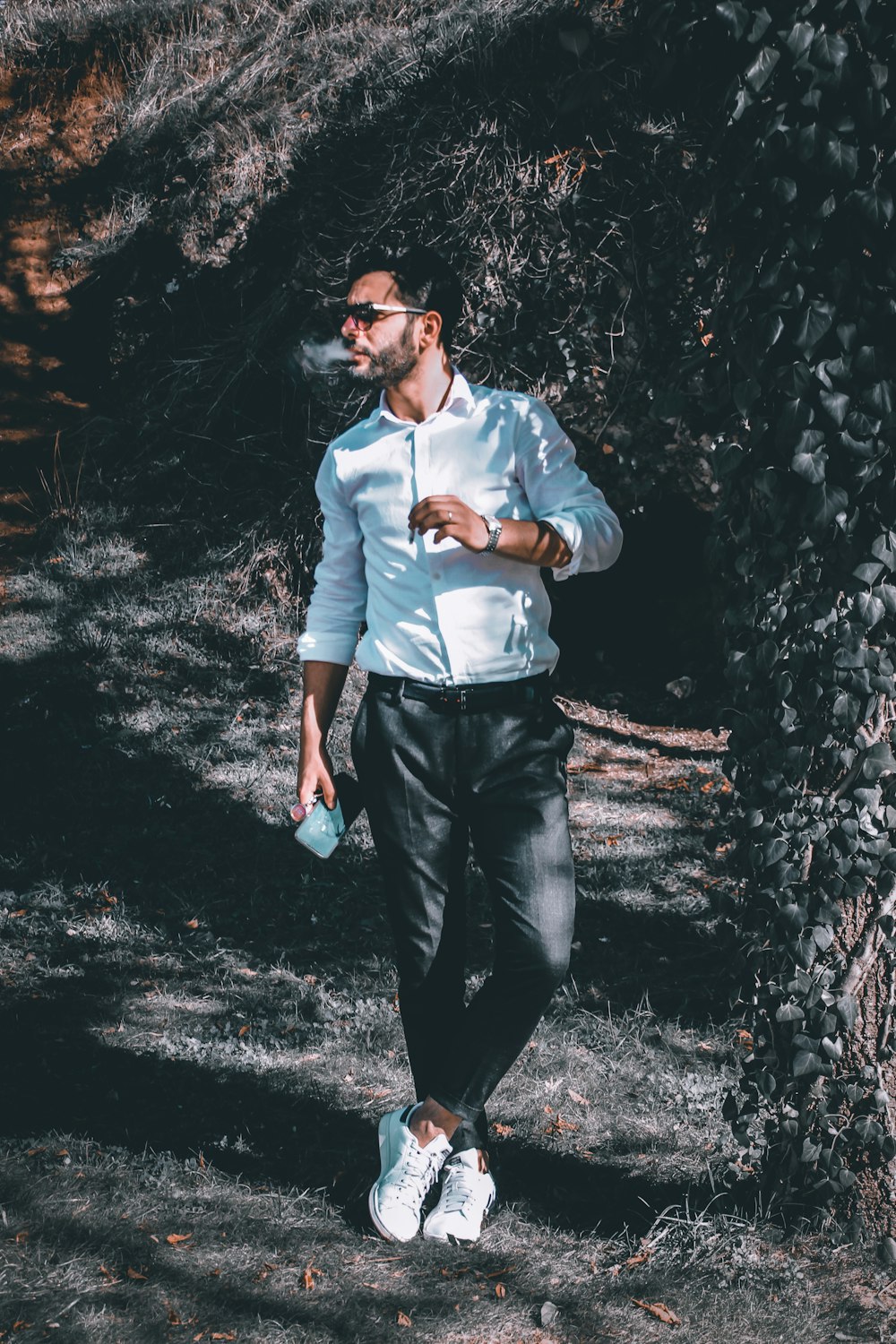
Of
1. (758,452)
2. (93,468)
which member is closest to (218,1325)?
(758,452)

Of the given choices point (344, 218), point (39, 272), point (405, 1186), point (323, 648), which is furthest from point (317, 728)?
point (39, 272)

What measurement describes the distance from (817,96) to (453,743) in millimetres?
1495

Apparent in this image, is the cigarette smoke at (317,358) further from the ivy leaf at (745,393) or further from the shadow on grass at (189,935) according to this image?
the ivy leaf at (745,393)

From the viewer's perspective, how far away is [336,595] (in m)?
3.03

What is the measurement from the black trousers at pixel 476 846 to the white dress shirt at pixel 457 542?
12 cm

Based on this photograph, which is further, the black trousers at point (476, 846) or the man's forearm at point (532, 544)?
the black trousers at point (476, 846)

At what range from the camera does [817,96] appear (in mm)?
2283

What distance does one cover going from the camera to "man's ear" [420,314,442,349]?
2.78 m

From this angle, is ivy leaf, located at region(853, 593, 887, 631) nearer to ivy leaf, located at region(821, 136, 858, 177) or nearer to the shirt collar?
ivy leaf, located at region(821, 136, 858, 177)

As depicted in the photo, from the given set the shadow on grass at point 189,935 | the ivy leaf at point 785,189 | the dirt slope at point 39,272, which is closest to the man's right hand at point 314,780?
the shadow on grass at point 189,935

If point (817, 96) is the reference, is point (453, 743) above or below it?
below

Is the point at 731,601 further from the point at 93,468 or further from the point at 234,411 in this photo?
the point at 93,468

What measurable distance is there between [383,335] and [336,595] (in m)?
0.65

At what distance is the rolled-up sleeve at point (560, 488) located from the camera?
8.71ft
